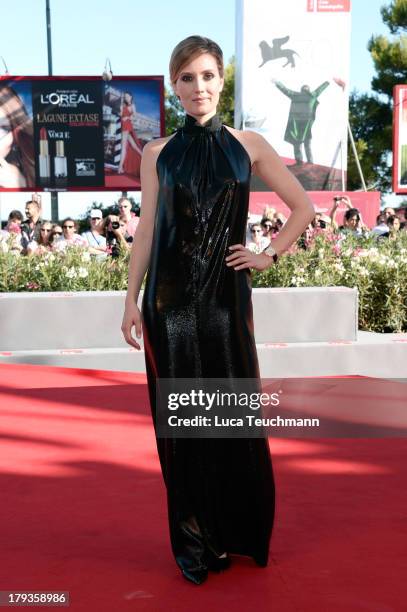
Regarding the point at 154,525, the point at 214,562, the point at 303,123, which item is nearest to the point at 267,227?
the point at 154,525

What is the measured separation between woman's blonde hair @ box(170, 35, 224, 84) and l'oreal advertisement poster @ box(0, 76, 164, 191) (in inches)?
695

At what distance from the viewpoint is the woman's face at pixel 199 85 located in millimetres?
2643

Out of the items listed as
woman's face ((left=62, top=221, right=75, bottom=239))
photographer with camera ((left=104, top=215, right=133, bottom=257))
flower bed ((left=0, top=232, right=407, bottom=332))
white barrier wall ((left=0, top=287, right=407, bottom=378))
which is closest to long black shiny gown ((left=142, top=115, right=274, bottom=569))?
white barrier wall ((left=0, top=287, right=407, bottom=378))

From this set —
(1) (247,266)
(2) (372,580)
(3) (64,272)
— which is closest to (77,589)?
(2) (372,580)

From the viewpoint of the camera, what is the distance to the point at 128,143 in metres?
20.4

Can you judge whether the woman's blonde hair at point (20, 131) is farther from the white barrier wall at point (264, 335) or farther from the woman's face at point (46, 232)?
the white barrier wall at point (264, 335)

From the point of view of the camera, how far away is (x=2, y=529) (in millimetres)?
3127

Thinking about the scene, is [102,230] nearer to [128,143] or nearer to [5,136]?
[128,143]

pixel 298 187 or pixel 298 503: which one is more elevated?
pixel 298 187

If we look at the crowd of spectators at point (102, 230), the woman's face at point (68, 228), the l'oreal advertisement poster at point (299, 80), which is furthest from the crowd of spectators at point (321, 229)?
the l'oreal advertisement poster at point (299, 80)

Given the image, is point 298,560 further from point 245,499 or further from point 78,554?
point 78,554

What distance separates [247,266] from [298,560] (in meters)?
1.03

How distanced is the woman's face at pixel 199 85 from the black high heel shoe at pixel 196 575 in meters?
1.48

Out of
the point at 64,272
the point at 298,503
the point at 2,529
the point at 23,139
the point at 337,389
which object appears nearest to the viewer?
the point at 2,529
